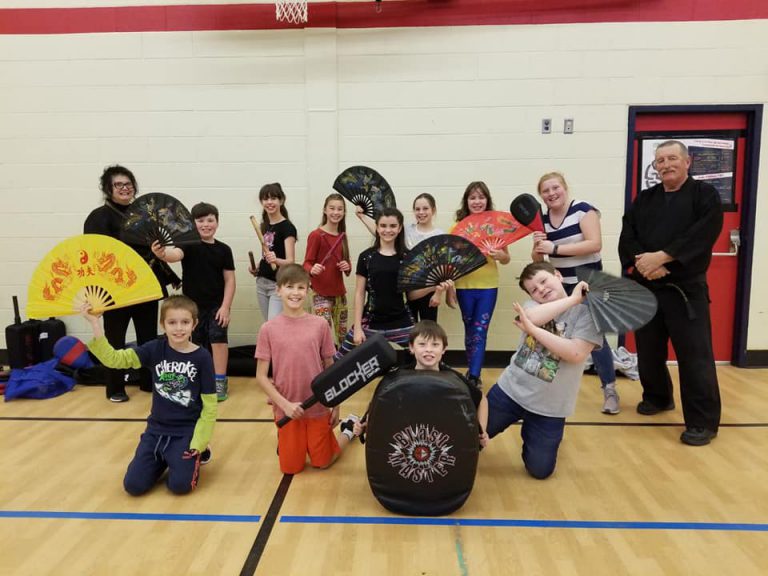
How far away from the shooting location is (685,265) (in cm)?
320

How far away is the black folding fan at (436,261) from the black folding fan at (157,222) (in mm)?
1596

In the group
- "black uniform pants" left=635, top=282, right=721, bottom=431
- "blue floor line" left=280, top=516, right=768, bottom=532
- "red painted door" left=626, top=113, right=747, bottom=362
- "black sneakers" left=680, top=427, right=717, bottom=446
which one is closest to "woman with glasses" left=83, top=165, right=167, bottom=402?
"blue floor line" left=280, top=516, right=768, bottom=532

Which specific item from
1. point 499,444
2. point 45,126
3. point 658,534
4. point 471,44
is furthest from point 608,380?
point 45,126

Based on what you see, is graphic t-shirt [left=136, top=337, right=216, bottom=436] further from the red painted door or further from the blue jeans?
the red painted door

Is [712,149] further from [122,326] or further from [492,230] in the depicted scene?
[122,326]

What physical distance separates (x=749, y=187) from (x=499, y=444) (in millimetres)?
3310

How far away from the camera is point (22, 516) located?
8.13 ft

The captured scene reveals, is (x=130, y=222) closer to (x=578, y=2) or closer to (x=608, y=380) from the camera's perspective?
(x=608, y=380)

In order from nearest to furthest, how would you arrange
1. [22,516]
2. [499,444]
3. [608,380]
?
[22,516] → [499,444] → [608,380]

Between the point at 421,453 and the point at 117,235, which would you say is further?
the point at 117,235

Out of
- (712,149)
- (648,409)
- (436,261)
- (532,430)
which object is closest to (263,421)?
(436,261)

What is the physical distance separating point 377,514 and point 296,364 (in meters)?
0.84

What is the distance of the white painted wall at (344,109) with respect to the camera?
4.57 meters

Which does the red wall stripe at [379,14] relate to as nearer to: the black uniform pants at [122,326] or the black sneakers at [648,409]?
the black uniform pants at [122,326]
